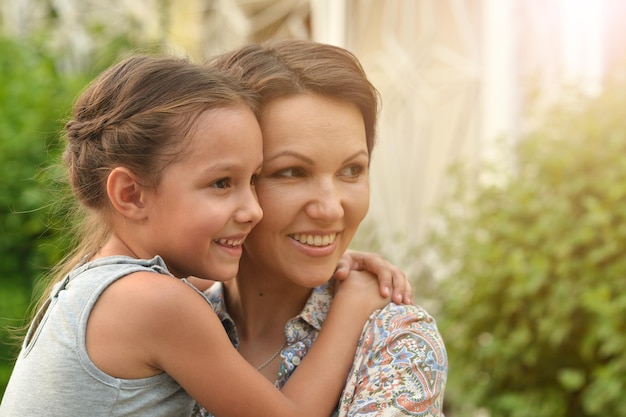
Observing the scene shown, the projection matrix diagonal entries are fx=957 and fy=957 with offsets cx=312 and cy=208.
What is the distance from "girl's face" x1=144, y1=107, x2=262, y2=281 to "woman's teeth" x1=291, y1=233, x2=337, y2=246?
159mm

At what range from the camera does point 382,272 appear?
265 centimetres

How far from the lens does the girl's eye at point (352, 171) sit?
2531 millimetres

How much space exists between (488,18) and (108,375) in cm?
451

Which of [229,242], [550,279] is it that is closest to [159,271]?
[229,242]

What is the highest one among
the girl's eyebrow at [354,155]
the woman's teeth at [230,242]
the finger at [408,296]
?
the girl's eyebrow at [354,155]

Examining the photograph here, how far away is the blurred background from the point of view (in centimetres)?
421

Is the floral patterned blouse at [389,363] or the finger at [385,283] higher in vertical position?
the finger at [385,283]

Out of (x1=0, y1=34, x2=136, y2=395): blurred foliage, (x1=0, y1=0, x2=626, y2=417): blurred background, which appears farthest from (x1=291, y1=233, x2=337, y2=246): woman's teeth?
(x1=0, y1=34, x2=136, y2=395): blurred foliage

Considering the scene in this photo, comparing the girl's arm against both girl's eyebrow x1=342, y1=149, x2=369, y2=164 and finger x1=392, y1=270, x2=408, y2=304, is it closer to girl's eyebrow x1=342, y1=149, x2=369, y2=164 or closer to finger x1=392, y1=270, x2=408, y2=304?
finger x1=392, y1=270, x2=408, y2=304

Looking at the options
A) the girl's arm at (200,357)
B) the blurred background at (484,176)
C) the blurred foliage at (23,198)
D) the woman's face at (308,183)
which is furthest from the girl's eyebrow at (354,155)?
the blurred foliage at (23,198)

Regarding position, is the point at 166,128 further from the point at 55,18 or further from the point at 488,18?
the point at 55,18

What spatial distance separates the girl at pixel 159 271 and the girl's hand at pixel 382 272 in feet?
0.40

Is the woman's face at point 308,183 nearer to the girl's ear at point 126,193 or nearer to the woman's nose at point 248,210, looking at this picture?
the woman's nose at point 248,210

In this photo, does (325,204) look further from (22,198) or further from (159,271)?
(22,198)
